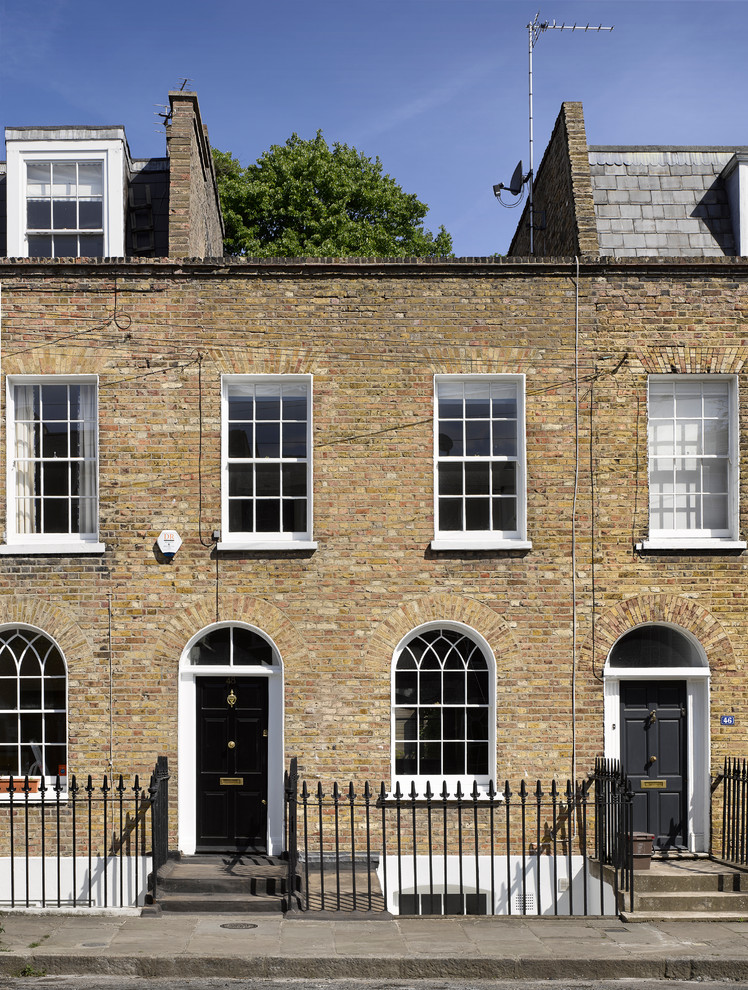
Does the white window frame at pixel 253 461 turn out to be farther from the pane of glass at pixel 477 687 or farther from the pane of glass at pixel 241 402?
the pane of glass at pixel 477 687

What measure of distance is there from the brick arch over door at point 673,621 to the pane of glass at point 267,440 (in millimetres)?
4692

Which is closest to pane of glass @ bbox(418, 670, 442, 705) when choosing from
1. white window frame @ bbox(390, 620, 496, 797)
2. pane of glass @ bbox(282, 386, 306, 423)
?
white window frame @ bbox(390, 620, 496, 797)

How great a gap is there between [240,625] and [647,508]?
5421 mm

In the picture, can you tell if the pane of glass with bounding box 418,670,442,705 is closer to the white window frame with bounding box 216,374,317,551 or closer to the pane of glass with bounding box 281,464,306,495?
the white window frame with bounding box 216,374,317,551

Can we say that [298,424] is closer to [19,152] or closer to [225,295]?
[225,295]

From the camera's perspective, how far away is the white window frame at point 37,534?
13211mm

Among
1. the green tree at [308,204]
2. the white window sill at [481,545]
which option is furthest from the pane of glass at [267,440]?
the green tree at [308,204]

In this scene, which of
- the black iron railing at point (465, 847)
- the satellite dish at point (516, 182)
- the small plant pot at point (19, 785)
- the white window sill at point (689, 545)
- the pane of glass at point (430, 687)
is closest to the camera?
the black iron railing at point (465, 847)

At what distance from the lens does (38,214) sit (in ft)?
48.7

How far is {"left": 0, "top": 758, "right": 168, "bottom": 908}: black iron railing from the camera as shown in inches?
498

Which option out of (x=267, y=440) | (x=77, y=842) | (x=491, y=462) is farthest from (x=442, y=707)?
(x=77, y=842)

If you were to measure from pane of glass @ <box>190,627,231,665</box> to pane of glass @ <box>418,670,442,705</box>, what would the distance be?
2.52m

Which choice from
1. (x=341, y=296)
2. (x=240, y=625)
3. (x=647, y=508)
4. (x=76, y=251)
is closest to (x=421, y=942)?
(x=240, y=625)

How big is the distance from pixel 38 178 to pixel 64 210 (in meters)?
0.61
